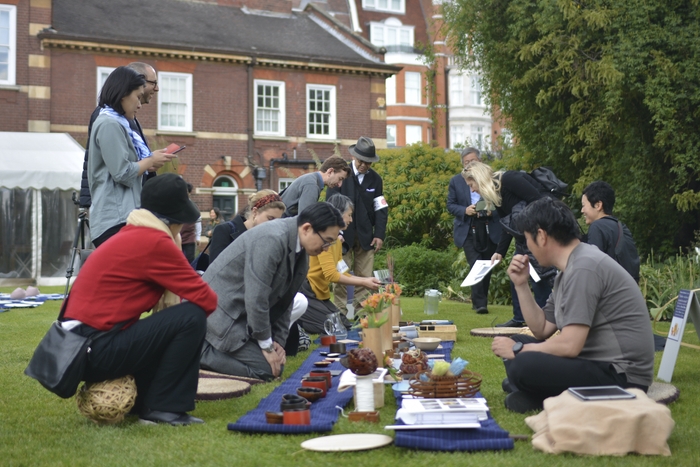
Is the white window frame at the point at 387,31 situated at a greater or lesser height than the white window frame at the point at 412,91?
greater

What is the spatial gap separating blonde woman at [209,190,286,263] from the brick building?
18.6 meters

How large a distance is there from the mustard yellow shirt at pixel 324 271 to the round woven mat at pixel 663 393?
3183 millimetres

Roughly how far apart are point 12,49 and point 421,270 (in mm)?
15001

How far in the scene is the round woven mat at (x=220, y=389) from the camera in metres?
5.20

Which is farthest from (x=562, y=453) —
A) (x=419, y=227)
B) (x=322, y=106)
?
(x=322, y=106)

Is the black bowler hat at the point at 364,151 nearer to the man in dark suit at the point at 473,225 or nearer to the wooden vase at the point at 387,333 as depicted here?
the man in dark suit at the point at 473,225

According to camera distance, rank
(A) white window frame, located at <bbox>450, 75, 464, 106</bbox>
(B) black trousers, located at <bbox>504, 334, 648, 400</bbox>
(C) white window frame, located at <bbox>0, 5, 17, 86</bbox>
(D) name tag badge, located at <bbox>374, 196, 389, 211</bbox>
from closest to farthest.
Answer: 1. (B) black trousers, located at <bbox>504, 334, 648, 400</bbox>
2. (D) name tag badge, located at <bbox>374, 196, 389, 211</bbox>
3. (C) white window frame, located at <bbox>0, 5, 17, 86</bbox>
4. (A) white window frame, located at <bbox>450, 75, 464, 106</bbox>

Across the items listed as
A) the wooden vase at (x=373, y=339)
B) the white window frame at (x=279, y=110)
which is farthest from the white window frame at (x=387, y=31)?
the wooden vase at (x=373, y=339)

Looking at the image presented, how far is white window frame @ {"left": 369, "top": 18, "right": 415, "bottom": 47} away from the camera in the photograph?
46625 mm

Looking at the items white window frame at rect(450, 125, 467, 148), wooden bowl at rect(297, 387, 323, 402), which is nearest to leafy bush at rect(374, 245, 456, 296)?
wooden bowl at rect(297, 387, 323, 402)

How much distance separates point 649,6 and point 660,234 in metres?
3.95

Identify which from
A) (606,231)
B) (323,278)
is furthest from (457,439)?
(323,278)

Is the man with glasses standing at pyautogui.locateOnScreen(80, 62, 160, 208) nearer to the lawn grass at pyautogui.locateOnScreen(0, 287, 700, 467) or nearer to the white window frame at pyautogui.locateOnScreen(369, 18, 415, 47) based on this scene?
the lawn grass at pyautogui.locateOnScreen(0, 287, 700, 467)

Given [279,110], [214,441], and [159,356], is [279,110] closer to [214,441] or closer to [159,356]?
[159,356]
